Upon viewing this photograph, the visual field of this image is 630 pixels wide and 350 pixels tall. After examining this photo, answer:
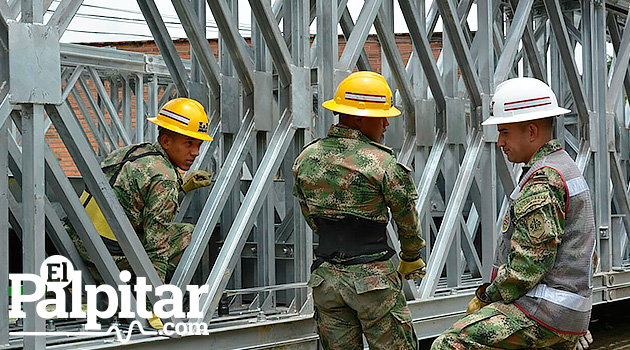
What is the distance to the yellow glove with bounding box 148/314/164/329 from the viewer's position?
16.1ft

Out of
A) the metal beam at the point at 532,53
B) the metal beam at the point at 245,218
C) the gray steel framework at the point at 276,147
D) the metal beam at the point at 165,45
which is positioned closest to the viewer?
the gray steel framework at the point at 276,147

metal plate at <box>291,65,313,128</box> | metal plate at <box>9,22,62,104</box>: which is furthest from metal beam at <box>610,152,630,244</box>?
metal plate at <box>9,22,62,104</box>

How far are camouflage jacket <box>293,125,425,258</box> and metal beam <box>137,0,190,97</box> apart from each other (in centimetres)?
234

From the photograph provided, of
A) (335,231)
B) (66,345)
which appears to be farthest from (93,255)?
(335,231)

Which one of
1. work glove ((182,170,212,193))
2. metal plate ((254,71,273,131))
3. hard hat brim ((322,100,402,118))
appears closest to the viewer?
hard hat brim ((322,100,402,118))

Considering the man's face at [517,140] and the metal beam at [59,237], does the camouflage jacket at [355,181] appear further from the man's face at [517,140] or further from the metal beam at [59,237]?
the metal beam at [59,237]

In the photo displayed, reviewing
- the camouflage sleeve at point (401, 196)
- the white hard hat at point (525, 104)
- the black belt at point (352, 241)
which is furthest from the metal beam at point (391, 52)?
the white hard hat at point (525, 104)

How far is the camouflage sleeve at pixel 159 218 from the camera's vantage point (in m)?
5.16

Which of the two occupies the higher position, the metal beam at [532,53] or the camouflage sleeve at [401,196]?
the metal beam at [532,53]

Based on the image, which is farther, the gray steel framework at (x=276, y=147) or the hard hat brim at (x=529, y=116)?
the gray steel framework at (x=276, y=147)

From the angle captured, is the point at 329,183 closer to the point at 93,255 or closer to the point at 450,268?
the point at 93,255

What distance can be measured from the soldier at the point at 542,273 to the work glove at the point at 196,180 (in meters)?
2.67

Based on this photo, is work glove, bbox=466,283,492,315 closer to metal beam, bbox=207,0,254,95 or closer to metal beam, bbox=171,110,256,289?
metal beam, bbox=171,110,256,289

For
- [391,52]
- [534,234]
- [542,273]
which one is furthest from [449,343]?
[391,52]
